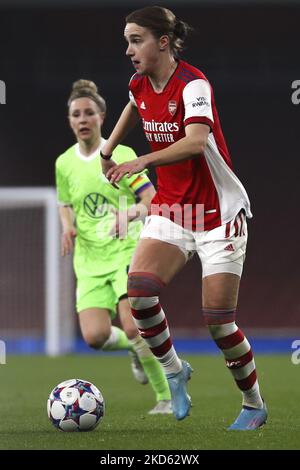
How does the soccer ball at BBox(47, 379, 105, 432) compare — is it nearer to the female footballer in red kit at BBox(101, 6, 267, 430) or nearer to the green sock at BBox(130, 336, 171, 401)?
the female footballer in red kit at BBox(101, 6, 267, 430)

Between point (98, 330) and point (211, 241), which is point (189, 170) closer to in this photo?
point (211, 241)

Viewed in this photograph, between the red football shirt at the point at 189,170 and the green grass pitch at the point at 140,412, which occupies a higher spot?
the red football shirt at the point at 189,170

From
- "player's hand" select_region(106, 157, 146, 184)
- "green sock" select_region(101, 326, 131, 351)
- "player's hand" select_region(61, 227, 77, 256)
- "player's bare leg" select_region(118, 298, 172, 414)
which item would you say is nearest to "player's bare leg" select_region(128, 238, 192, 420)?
"player's hand" select_region(106, 157, 146, 184)

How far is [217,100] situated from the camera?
59.5 feet

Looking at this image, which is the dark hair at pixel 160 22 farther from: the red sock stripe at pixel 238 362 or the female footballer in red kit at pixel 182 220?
the red sock stripe at pixel 238 362

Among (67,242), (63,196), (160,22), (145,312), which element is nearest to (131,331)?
(67,242)

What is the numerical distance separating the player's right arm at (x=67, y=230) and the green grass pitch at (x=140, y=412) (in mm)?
1051

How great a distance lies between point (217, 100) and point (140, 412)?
41.1ft

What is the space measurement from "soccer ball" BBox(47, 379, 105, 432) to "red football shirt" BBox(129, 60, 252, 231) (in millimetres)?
1001

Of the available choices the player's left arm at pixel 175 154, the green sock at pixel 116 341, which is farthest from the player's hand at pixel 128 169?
the green sock at pixel 116 341

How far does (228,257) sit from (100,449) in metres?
1.16

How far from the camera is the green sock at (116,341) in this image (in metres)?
6.67

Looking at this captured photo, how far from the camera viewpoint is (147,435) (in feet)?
15.2

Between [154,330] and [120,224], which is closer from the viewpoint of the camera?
[154,330]
